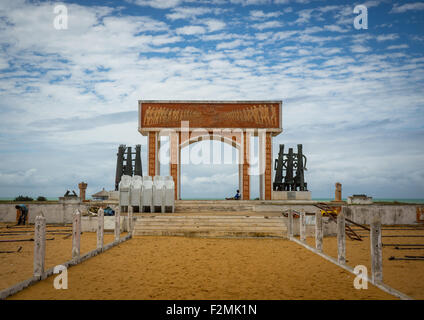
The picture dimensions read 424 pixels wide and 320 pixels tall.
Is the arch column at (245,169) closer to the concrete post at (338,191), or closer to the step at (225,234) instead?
the concrete post at (338,191)

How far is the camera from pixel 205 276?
6.53 meters

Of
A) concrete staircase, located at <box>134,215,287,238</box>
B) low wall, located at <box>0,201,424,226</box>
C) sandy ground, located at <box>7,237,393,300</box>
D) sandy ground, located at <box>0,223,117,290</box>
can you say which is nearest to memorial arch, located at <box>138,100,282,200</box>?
low wall, located at <box>0,201,424,226</box>

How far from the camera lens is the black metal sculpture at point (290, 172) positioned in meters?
24.3

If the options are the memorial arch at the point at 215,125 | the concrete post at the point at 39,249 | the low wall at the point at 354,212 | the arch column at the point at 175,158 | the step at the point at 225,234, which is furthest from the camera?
the memorial arch at the point at 215,125

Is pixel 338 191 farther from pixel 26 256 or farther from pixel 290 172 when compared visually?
pixel 26 256

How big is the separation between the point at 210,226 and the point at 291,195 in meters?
11.3

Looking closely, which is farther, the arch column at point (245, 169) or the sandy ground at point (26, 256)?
the arch column at point (245, 169)

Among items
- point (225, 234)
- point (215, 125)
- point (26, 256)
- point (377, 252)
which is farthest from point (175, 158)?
point (377, 252)

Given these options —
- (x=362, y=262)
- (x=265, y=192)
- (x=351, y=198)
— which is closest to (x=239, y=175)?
(x=265, y=192)

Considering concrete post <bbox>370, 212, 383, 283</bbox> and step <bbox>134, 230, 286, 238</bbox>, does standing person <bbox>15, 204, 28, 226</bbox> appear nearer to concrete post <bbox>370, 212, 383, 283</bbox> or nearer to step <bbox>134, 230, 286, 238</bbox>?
step <bbox>134, 230, 286, 238</bbox>

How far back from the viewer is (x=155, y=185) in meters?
18.3

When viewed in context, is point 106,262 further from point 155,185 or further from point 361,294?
point 155,185

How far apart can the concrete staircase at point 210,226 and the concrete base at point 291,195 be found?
9.56 m

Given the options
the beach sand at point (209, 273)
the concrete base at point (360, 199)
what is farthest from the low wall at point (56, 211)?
→ the concrete base at point (360, 199)
